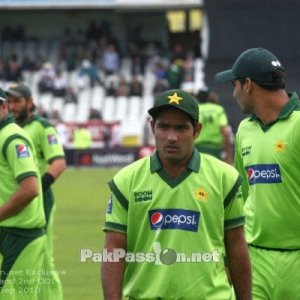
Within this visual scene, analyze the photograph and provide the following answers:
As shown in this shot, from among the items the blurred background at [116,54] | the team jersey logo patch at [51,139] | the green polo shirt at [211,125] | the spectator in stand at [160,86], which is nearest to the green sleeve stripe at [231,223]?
the team jersey logo patch at [51,139]

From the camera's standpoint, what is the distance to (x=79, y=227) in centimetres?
1970

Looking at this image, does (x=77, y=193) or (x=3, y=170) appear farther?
(x=77, y=193)

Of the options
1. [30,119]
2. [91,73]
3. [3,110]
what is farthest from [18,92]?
[91,73]

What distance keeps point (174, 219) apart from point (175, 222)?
2 cm

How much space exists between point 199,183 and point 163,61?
42.8 metres

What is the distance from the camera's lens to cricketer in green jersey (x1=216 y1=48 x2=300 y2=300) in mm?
7281

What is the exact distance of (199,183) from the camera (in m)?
5.95

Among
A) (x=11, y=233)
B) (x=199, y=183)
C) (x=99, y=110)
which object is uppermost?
(x=199, y=183)

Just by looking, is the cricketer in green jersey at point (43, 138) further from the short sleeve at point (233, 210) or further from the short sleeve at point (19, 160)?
the short sleeve at point (233, 210)

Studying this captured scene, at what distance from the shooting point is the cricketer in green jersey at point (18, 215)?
27.8 ft

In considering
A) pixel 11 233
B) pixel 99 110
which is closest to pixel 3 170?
pixel 11 233

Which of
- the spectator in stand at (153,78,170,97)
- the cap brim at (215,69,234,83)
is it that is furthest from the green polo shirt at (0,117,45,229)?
the spectator in stand at (153,78,170,97)

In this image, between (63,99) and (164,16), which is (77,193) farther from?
(164,16)

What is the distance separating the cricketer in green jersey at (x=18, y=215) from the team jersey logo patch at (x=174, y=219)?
2.66m
